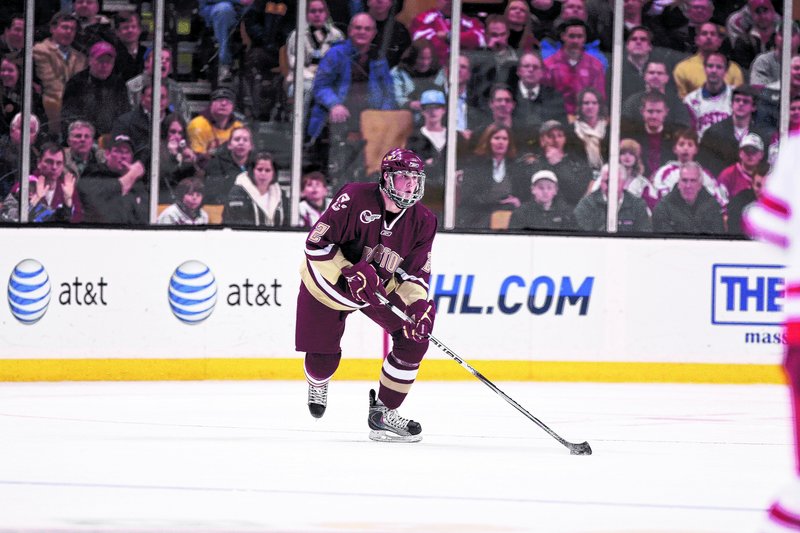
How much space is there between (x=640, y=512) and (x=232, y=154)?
5.85 metres

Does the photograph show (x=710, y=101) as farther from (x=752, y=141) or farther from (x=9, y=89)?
(x=9, y=89)

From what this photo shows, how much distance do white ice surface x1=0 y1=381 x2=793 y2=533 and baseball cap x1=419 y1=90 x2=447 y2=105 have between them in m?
2.36

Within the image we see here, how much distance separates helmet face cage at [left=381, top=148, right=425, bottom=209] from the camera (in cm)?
518

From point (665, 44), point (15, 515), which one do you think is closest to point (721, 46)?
point (665, 44)

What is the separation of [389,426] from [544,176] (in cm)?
426

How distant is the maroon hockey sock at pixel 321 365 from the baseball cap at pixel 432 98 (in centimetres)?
392

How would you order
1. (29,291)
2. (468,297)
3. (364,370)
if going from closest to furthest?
(29,291), (364,370), (468,297)

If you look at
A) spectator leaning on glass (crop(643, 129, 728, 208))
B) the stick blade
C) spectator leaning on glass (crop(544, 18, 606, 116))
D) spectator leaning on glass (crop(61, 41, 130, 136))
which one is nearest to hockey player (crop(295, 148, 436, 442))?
the stick blade

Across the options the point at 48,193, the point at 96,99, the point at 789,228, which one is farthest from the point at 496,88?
the point at 789,228

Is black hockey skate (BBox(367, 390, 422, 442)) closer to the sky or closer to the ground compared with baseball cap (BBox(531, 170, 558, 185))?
closer to the ground

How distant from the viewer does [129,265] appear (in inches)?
307

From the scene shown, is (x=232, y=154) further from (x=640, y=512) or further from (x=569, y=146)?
(x=640, y=512)

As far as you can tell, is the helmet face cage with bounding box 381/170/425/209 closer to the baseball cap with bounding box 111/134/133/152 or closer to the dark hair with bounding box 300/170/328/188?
the dark hair with bounding box 300/170/328/188

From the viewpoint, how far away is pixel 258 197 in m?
9.07
